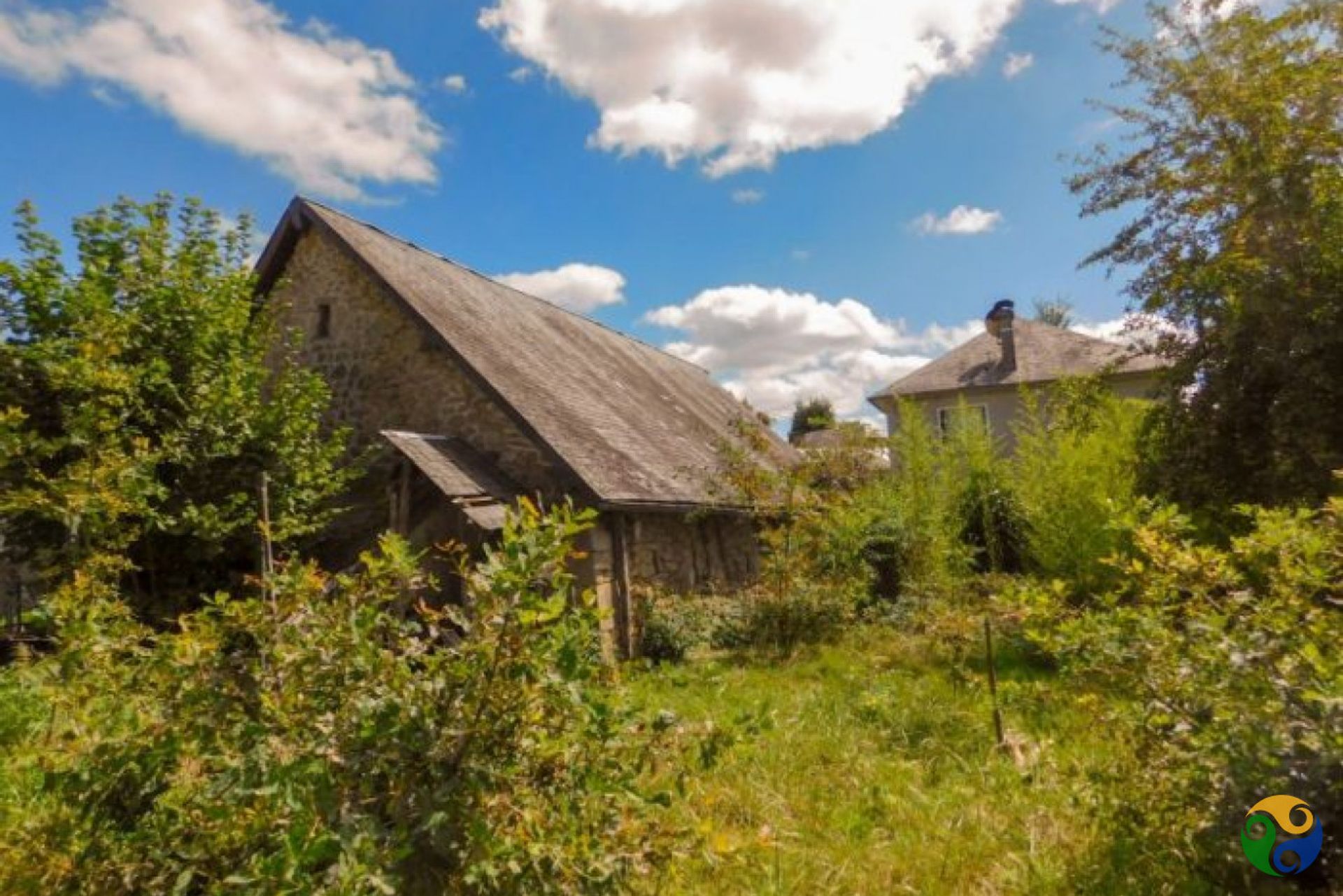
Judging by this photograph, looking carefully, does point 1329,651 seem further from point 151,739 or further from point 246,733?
point 151,739

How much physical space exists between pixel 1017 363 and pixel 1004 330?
161 centimetres

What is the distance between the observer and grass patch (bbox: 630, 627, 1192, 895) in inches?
147

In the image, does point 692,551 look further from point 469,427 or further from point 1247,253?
point 1247,253

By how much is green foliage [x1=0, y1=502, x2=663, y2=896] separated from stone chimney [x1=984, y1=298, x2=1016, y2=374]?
26.1m

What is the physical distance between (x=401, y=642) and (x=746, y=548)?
11085mm

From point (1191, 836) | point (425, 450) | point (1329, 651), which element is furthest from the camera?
point (425, 450)

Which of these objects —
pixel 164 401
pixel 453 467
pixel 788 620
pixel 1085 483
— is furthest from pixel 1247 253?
pixel 164 401

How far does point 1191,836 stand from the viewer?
324 centimetres

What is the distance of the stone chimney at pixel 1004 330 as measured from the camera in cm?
2605

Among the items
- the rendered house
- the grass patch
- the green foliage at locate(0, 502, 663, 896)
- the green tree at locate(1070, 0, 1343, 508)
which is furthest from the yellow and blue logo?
the rendered house

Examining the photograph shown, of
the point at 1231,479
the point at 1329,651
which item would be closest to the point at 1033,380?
the point at 1231,479

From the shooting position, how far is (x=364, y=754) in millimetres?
2438

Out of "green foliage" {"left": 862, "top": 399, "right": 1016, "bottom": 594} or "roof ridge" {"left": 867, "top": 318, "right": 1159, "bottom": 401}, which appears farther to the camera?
"roof ridge" {"left": 867, "top": 318, "right": 1159, "bottom": 401}

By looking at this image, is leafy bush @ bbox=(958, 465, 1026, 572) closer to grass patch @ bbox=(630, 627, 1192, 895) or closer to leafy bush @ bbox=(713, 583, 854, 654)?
leafy bush @ bbox=(713, 583, 854, 654)
